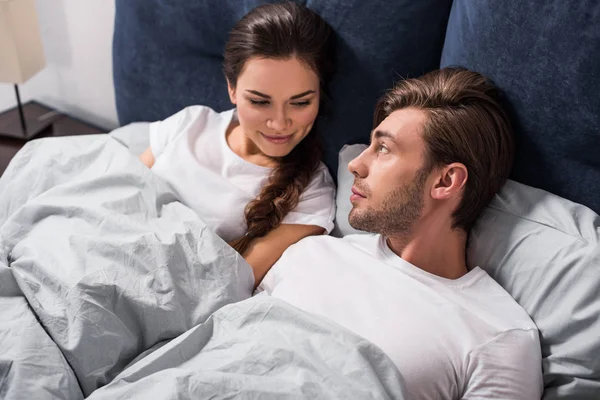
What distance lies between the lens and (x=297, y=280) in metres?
1.30

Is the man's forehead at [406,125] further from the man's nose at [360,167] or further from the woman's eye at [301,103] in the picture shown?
the woman's eye at [301,103]

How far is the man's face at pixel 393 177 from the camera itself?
47.8 inches

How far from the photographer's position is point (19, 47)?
1.92 m

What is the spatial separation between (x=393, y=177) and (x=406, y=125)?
0.34ft

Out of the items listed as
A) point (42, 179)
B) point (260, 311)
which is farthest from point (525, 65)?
point (42, 179)

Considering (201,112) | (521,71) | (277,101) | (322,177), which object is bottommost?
(322,177)

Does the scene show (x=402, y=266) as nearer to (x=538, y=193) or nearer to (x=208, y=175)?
(x=538, y=193)

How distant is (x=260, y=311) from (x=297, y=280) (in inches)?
6.2

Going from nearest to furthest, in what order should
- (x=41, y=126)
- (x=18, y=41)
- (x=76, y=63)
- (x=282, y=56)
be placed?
(x=282, y=56) < (x=18, y=41) < (x=41, y=126) < (x=76, y=63)

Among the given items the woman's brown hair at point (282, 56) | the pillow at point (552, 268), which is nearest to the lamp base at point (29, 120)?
the woman's brown hair at point (282, 56)

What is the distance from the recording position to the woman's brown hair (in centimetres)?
137

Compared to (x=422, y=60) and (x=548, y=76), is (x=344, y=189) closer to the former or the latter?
(x=422, y=60)

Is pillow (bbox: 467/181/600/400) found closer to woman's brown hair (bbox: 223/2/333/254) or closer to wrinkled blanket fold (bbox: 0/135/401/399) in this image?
wrinkled blanket fold (bbox: 0/135/401/399)

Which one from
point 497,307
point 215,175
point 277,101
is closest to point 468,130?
point 497,307
